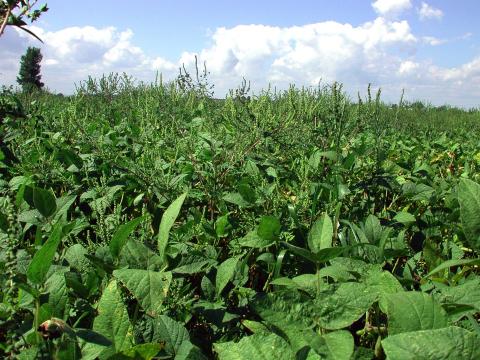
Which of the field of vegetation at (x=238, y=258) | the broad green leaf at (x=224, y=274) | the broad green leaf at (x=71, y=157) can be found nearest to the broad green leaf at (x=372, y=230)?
the field of vegetation at (x=238, y=258)

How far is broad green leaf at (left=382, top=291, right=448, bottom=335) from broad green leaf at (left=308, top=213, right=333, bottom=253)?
56 centimetres

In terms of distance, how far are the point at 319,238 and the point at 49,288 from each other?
87cm

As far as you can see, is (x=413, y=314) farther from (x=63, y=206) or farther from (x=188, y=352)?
(x=63, y=206)

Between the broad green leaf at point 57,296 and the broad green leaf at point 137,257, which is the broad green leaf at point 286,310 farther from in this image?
the broad green leaf at point 57,296

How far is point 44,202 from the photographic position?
1824 millimetres

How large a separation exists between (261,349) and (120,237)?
57 cm

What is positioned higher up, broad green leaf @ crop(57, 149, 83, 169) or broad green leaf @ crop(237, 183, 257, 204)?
broad green leaf @ crop(57, 149, 83, 169)

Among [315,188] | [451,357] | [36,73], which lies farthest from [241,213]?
[36,73]

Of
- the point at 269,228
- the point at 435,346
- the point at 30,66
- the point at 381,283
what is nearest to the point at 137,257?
the point at 269,228

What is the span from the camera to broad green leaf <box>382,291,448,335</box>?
1.04m

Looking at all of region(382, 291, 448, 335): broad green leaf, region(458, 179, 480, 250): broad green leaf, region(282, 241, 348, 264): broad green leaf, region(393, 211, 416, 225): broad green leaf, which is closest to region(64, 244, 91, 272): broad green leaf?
region(282, 241, 348, 264): broad green leaf

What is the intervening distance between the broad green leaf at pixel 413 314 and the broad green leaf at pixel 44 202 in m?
1.30

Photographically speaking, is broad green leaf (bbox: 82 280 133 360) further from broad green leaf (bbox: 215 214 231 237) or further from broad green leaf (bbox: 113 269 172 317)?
broad green leaf (bbox: 215 214 231 237)

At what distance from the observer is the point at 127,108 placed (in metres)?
7.29
